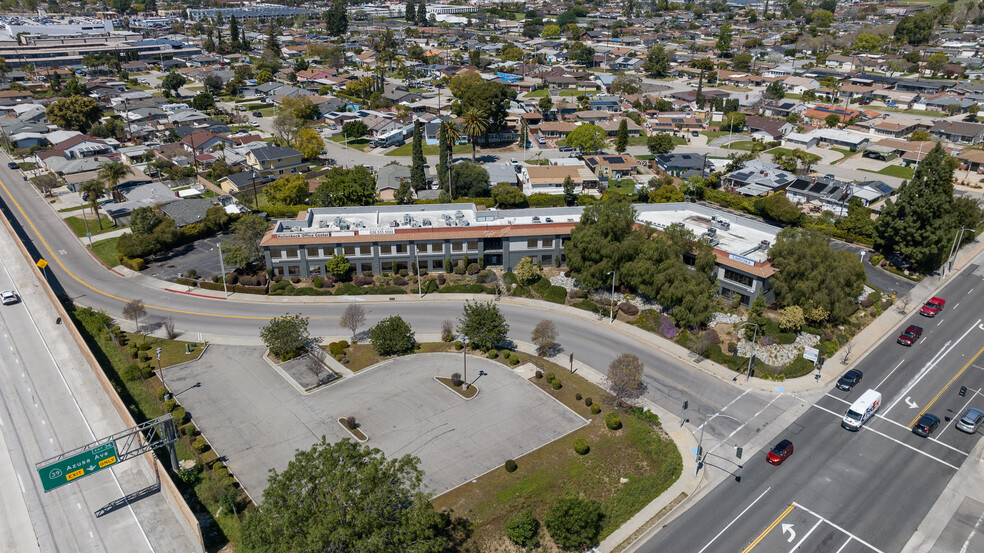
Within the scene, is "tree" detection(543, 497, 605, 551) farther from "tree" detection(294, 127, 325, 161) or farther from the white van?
"tree" detection(294, 127, 325, 161)

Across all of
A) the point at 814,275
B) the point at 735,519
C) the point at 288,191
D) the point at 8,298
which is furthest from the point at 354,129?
the point at 735,519

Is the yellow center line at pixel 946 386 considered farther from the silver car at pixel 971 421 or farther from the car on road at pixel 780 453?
the car on road at pixel 780 453

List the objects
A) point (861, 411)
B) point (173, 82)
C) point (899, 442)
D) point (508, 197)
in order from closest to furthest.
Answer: point (899, 442) → point (861, 411) → point (508, 197) → point (173, 82)

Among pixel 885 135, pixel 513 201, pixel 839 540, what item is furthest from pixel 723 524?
pixel 885 135

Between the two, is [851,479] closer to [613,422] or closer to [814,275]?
[613,422]

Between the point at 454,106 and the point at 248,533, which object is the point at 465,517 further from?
the point at 454,106

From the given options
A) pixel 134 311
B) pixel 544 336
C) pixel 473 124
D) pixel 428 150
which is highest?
pixel 473 124
